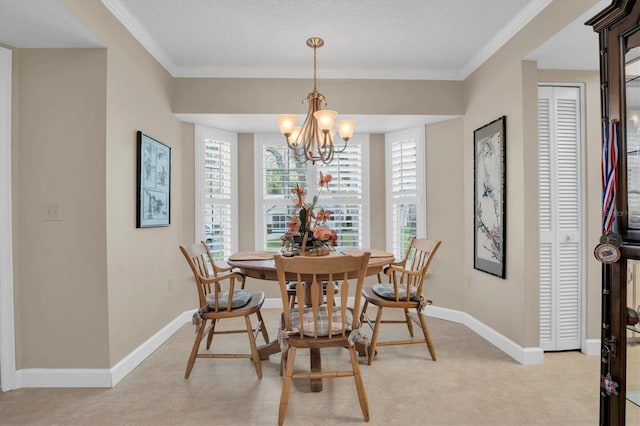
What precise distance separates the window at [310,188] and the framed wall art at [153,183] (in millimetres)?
1213

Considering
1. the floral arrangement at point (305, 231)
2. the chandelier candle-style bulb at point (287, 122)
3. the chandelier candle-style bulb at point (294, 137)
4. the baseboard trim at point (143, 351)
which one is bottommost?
the baseboard trim at point (143, 351)

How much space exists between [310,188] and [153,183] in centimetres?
189

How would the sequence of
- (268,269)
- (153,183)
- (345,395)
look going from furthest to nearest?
(153,183) → (268,269) → (345,395)

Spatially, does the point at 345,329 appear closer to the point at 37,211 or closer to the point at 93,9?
the point at 37,211

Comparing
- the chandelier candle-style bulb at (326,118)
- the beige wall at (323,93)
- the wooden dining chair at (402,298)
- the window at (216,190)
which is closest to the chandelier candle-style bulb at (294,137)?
the chandelier candle-style bulb at (326,118)

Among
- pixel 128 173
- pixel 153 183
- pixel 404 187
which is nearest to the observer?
pixel 128 173

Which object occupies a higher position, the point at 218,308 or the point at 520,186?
the point at 520,186

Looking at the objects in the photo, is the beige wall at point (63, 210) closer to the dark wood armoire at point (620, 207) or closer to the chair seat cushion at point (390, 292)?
the chair seat cushion at point (390, 292)

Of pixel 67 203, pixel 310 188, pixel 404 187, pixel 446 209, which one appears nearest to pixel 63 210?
pixel 67 203

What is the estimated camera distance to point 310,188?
445 cm

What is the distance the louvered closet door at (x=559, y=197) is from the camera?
2883mm

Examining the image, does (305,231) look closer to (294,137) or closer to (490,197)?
(294,137)

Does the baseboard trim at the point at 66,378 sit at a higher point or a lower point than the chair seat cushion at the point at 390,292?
lower

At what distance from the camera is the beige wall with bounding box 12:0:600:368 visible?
2.39 meters
